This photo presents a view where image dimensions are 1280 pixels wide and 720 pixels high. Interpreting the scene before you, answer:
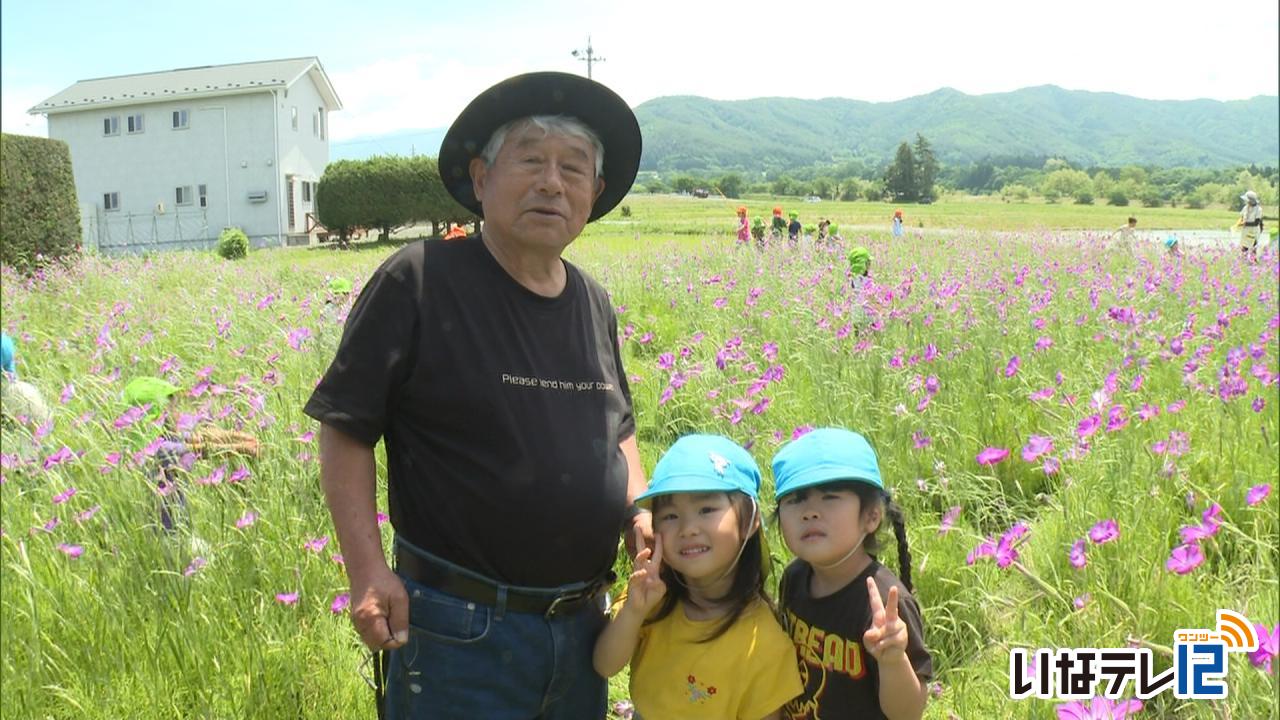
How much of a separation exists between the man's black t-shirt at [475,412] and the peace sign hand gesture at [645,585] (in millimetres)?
110

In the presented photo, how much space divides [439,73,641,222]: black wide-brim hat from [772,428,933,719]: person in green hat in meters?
0.69

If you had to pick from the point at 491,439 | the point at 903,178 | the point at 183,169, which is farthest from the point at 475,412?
the point at 903,178

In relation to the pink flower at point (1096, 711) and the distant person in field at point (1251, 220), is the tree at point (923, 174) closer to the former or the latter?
the distant person in field at point (1251, 220)

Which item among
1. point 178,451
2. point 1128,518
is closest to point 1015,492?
point 1128,518

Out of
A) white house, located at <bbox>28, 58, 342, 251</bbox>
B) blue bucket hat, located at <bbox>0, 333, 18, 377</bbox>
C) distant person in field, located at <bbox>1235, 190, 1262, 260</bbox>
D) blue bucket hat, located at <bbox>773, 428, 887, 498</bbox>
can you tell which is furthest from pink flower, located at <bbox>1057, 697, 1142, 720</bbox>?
white house, located at <bbox>28, 58, 342, 251</bbox>

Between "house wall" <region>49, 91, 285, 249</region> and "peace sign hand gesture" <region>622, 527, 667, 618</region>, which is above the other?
"house wall" <region>49, 91, 285, 249</region>

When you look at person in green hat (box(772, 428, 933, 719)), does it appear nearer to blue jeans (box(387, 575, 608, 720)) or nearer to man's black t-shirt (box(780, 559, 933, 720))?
man's black t-shirt (box(780, 559, 933, 720))

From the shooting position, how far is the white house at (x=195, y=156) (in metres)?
28.8

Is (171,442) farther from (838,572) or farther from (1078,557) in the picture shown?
(1078,557)

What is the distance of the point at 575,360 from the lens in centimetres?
160

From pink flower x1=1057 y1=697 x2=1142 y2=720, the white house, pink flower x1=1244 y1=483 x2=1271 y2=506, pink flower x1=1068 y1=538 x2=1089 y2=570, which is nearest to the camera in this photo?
pink flower x1=1057 y1=697 x2=1142 y2=720

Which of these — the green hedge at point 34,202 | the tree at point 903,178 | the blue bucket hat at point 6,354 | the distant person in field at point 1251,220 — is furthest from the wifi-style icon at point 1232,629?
the tree at point 903,178

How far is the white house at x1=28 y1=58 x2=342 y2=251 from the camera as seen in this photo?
28.8 m

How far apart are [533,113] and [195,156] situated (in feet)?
105
